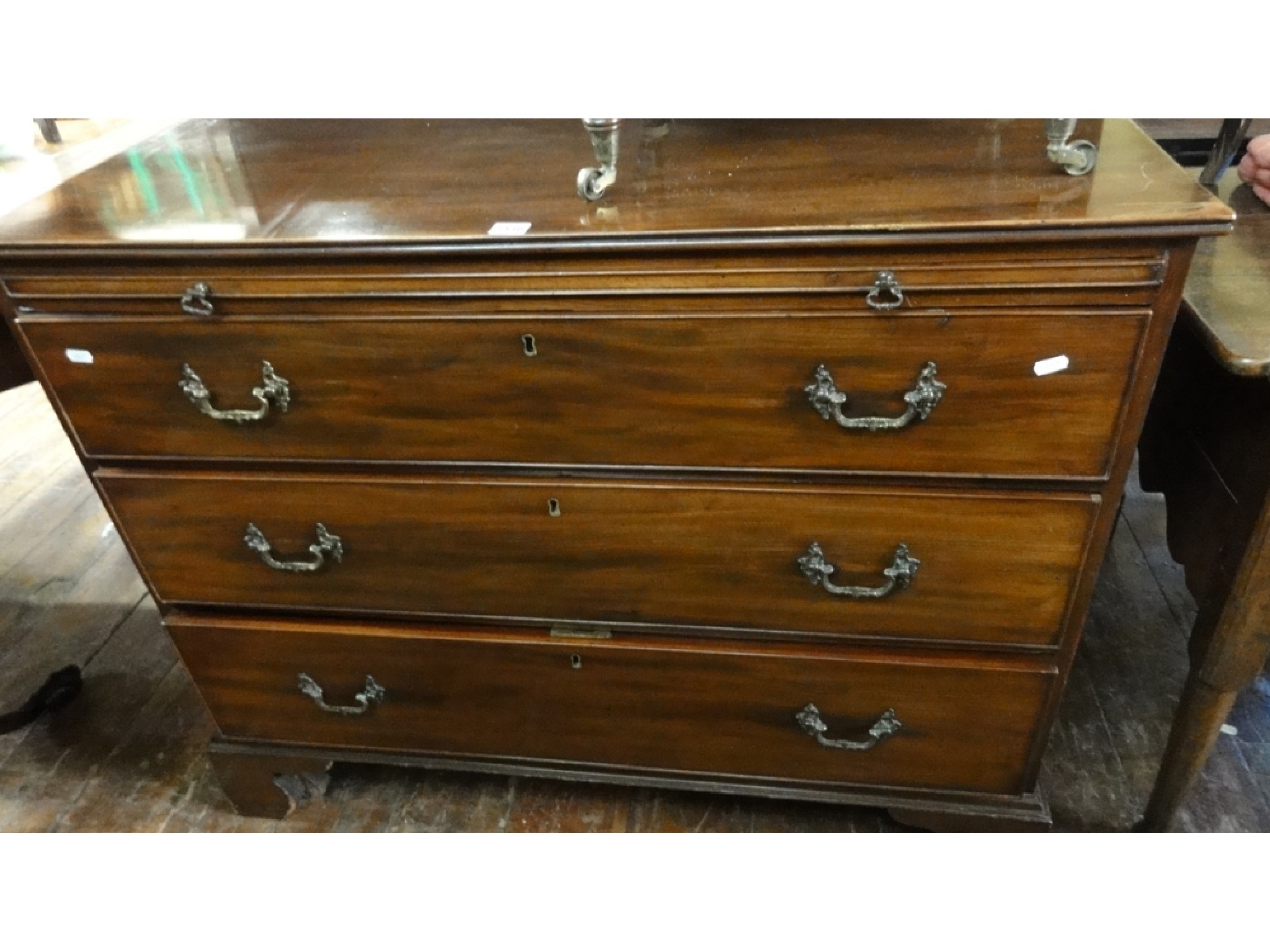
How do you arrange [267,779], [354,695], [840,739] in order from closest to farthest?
[840,739]
[354,695]
[267,779]

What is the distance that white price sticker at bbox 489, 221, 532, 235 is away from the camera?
0.82 m

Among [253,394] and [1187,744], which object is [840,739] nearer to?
[1187,744]

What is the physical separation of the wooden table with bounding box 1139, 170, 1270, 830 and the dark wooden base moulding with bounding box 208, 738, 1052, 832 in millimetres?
216

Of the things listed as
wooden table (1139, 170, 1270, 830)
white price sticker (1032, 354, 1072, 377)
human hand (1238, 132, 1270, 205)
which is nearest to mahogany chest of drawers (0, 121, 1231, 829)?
white price sticker (1032, 354, 1072, 377)

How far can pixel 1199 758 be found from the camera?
111 centimetres

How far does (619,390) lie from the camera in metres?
0.90

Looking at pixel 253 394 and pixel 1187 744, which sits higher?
pixel 253 394

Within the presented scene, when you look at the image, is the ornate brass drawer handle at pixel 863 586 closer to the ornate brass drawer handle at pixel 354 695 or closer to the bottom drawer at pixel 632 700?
the bottom drawer at pixel 632 700

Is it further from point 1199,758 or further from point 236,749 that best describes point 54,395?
point 1199,758

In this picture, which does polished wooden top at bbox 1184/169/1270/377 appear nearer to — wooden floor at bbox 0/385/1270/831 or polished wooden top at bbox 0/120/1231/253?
polished wooden top at bbox 0/120/1231/253

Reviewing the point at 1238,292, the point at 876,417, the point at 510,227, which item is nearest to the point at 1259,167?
the point at 1238,292

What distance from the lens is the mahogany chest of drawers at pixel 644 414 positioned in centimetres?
81

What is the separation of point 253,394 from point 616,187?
0.44 metres
